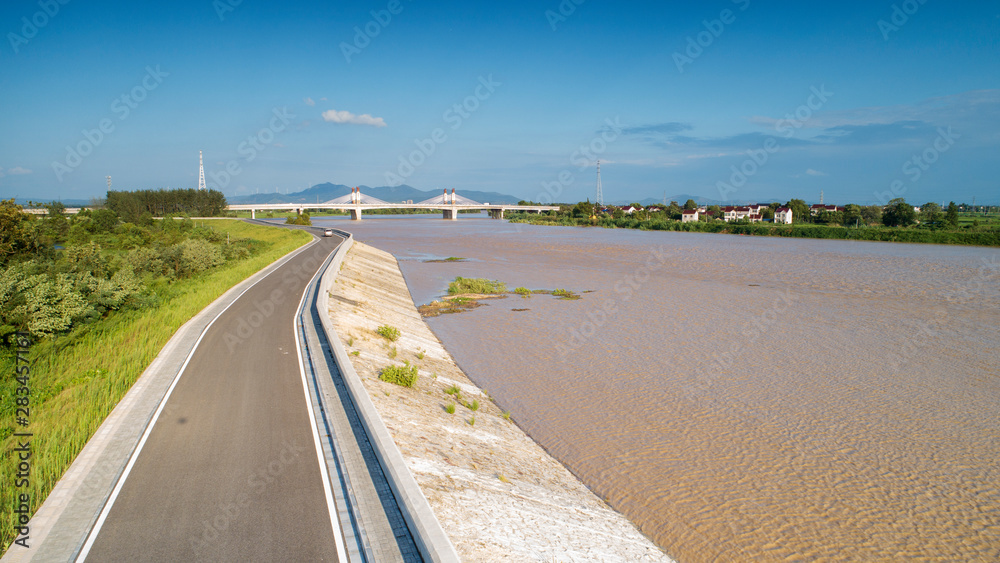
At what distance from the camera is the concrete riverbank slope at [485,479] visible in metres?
6.19

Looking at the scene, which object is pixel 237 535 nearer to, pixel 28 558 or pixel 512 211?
pixel 28 558

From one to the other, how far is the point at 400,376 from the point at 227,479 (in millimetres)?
5375

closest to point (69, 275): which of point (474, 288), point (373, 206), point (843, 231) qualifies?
point (474, 288)

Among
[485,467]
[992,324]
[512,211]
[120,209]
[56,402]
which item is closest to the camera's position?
[485,467]

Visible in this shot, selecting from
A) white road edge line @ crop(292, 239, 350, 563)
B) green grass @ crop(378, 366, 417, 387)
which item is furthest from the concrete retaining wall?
green grass @ crop(378, 366, 417, 387)

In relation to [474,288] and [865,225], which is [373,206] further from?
Answer: [474,288]

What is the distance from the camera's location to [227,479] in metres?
6.73

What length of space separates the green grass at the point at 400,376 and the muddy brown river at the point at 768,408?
8.02ft

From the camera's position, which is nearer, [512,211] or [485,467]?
[485,467]

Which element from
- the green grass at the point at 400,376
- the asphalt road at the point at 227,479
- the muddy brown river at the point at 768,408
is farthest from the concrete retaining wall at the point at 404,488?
the muddy brown river at the point at 768,408

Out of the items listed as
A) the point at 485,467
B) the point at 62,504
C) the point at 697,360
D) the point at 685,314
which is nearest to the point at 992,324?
the point at 685,314

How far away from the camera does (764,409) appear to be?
1266 cm

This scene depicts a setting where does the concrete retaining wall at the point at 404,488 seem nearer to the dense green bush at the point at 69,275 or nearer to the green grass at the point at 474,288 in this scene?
the dense green bush at the point at 69,275

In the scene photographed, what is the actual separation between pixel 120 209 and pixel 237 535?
10593 cm
